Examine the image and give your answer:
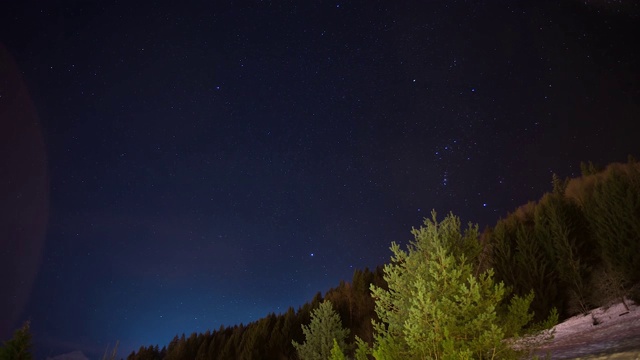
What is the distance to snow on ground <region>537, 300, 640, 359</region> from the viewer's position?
10.8m

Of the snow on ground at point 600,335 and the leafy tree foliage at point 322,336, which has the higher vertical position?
the leafy tree foliage at point 322,336

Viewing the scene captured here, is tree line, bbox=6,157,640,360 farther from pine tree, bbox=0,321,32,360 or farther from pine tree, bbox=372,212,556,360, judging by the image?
pine tree, bbox=0,321,32,360

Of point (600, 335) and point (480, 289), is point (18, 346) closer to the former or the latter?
point (480, 289)

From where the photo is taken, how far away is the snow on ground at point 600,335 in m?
10.8

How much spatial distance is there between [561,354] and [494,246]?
15.8m

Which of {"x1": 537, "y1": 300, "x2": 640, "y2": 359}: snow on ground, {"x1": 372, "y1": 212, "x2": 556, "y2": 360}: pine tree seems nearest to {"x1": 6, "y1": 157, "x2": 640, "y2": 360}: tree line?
{"x1": 372, "y1": 212, "x2": 556, "y2": 360}: pine tree

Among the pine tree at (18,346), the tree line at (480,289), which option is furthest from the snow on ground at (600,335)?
the pine tree at (18,346)

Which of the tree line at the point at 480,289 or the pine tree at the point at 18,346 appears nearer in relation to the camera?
the tree line at the point at 480,289

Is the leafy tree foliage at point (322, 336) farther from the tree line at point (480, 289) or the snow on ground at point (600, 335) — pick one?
the snow on ground at point (600, 335)

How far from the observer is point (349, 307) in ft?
119

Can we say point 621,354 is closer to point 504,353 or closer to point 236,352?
point 504,353

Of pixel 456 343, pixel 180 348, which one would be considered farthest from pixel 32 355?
pixel 456 343

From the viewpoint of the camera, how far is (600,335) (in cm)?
1432

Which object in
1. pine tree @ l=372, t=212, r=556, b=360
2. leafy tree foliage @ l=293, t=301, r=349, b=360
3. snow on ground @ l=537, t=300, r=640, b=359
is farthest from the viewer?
leafy tree foliage @ l=293, t=301, r=349, b=360
